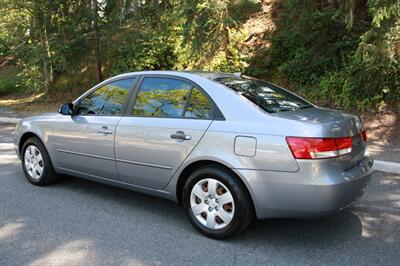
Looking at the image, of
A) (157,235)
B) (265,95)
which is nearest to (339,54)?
(265,95)

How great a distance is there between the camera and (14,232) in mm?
4289

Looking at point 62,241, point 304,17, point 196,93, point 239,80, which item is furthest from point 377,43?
point 62,241

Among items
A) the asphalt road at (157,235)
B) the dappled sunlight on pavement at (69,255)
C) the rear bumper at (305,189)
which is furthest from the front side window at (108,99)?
the rear bumper at (305,189)

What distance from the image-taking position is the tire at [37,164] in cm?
571

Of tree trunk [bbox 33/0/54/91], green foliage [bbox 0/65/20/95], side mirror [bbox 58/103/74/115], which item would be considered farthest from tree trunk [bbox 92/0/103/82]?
side mirror [bbox 58/103/74/115]

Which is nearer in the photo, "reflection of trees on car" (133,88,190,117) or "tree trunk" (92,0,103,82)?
"reflection of trees on car" (133,88,190,117)

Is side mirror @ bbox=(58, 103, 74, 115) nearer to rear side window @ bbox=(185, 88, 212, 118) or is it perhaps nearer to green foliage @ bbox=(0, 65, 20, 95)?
rear side window @ bbox=(185, 88, 212, 118)

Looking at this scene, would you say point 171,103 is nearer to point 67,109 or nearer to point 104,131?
point 104,131

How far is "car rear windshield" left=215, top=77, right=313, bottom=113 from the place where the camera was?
14.0ft

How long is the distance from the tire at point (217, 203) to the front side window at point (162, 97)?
0.72 m

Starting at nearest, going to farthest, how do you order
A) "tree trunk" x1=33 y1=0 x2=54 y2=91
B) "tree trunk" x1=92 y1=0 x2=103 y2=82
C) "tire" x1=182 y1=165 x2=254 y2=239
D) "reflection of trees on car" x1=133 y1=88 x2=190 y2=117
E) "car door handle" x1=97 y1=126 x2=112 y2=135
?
"tire" x1=182 y1=165 x2=254 y2=239 → "reflection of trees on car" x1=133 y1=88 x2=190 y2=117 → "car door handle" x1=97 y1=126 x2=112 y2=135 → "tree trunk" x1=33 y1=0 x2=54 y2=91 → "tree trunk" x1=92 y1=0 x2=103 y2=82

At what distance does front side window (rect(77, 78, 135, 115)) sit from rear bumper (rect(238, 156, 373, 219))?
186 centimetres

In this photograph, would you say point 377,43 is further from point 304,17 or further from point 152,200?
Answer: point 152,200

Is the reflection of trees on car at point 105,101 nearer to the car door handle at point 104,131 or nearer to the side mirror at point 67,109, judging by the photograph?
the side mirror at point 67,109
